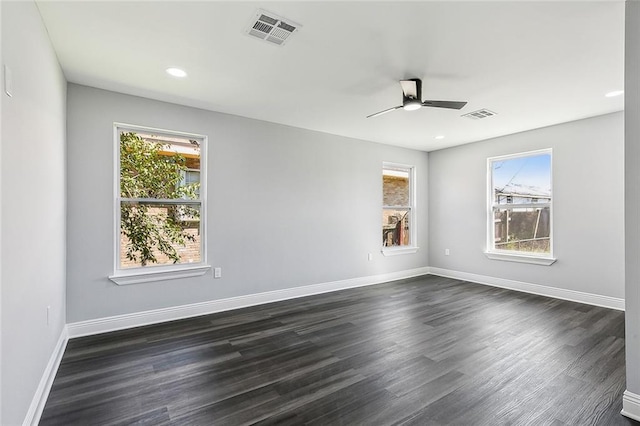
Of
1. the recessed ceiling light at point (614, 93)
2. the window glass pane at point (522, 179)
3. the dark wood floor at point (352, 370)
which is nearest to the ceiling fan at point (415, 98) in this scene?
the recessed ceiling light at point (614, 93)

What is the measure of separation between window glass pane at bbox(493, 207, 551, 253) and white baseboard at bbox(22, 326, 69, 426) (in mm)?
6043

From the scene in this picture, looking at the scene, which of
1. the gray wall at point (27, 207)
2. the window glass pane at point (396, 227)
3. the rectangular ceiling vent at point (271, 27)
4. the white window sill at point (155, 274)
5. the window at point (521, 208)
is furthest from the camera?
the window glass pane at point (396, 227)

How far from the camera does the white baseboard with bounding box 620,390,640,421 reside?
1.90 metres

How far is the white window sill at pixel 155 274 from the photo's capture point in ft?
11.1

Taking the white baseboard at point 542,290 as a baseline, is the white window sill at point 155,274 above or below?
above

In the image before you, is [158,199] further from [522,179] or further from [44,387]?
[522,179]

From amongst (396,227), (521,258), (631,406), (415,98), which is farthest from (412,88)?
(521,258)

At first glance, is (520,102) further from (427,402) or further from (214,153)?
(214,153)

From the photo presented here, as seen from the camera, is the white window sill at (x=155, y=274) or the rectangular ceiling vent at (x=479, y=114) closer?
the white window sill at (x=155, y=274)

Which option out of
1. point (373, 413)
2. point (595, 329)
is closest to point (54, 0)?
point (373, 413)

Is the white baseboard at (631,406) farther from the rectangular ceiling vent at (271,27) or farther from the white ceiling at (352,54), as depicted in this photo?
the rectangular ceiling vent at (271,27)

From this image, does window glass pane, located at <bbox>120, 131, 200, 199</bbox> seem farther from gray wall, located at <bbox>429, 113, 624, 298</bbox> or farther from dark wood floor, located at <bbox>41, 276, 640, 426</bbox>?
gray wall, located at <bbox>429, 113, 624, 298</bbox>

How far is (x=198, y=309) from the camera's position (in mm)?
3848

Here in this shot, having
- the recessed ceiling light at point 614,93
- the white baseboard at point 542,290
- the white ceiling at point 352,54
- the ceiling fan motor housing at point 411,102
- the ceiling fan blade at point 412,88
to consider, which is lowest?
the white baseboard at point 542,290
